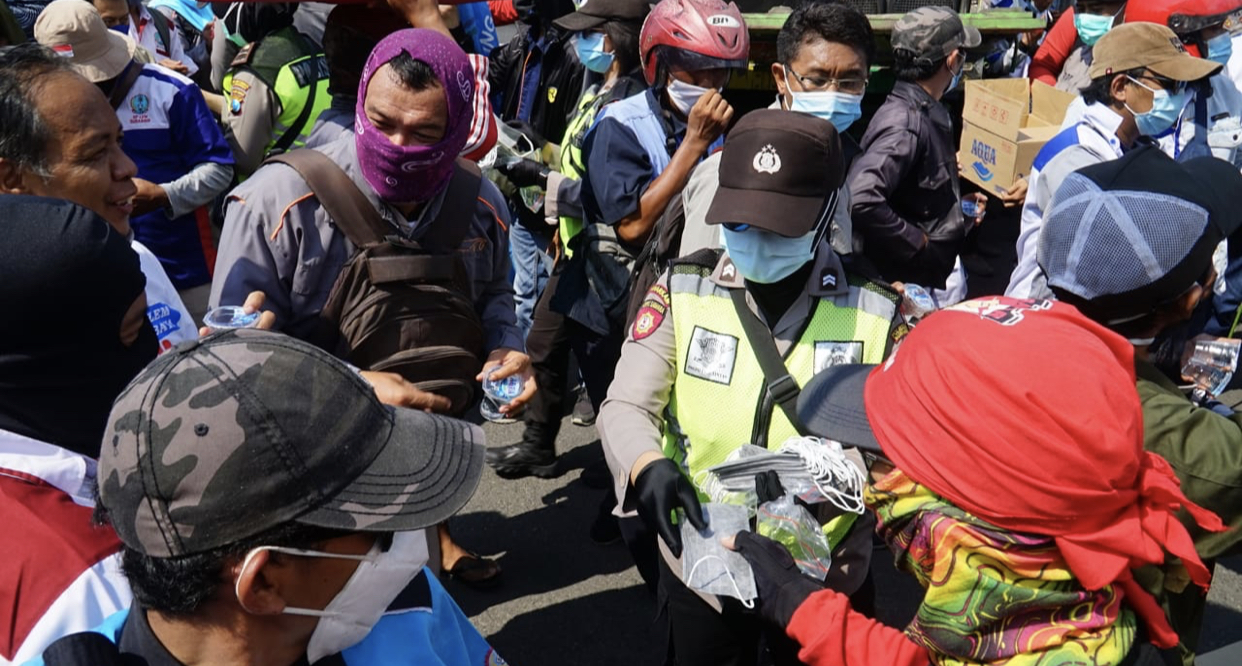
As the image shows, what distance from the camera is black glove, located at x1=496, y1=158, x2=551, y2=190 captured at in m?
4.58

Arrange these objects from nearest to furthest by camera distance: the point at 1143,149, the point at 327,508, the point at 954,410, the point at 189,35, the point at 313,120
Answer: the point at 327,508
the point at 954,410
the point at 1143,149
the point at 313,120
the point at 189,35

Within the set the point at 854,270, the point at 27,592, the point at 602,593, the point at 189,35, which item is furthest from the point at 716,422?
the point at 189,35

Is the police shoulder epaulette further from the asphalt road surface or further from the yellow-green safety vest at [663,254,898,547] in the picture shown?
the asphalt road surface

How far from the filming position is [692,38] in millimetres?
4145

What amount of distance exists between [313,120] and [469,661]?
12.3 ft

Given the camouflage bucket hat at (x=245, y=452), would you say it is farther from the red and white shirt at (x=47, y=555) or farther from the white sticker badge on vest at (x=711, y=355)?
the white sticker badge on vest at (x=711, y=355)

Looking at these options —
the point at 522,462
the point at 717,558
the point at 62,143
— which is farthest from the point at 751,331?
the point at 522,462

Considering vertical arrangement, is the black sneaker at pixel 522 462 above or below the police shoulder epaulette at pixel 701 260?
below

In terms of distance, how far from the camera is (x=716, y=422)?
8.39 feet

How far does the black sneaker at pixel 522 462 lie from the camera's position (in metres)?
5.08

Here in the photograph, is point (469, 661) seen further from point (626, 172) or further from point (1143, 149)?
point (626, 172)

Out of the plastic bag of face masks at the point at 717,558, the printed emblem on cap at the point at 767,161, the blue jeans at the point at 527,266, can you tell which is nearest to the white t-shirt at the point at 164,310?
the plastic bag of face masks at the point at 717,558

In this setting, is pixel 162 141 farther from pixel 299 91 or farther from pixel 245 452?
pixel 245 452

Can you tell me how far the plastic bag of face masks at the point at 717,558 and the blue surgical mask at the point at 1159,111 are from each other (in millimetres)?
3156
